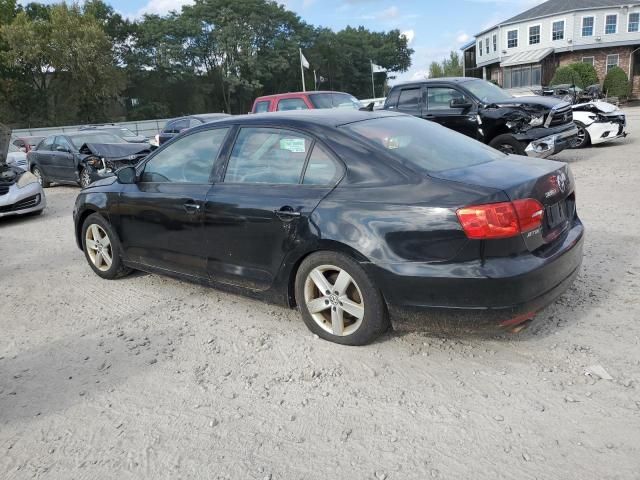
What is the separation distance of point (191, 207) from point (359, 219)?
5.11 ft

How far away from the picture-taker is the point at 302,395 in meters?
3.20

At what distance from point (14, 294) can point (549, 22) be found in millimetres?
46679

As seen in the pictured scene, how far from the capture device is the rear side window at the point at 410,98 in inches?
439

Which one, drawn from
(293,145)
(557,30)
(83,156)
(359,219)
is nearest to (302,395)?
(359,219)

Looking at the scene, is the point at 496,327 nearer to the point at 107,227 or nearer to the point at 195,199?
the point at 195,199

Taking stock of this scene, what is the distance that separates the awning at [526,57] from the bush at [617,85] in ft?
23.7

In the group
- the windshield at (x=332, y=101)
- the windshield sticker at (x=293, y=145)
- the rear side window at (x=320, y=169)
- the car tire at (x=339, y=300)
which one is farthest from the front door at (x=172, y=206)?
the windshield at (x=332, y=101)

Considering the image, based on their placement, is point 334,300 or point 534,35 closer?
point 334,300

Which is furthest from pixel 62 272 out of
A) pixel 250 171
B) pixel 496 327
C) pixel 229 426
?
pixel 496 327

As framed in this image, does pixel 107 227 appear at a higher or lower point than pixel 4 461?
higher

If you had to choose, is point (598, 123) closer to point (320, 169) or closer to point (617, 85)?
point (320, 169)

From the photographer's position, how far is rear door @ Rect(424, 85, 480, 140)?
10359 mm

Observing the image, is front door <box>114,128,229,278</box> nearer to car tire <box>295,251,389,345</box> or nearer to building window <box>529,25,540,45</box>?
car tire <box>295,251,389,345</box>

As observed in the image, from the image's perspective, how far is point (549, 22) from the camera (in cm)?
4306
